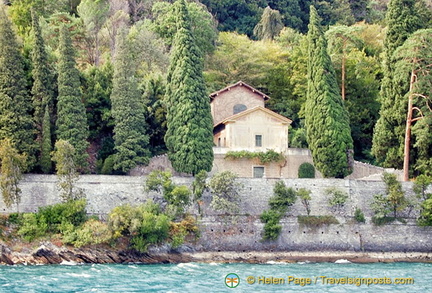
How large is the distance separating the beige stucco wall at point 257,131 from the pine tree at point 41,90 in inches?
522

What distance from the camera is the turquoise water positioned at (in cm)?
3938

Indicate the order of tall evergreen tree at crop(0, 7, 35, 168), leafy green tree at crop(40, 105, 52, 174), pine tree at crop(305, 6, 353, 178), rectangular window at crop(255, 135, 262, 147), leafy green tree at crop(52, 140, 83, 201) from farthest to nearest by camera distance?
rectangular window at crop(255, 135, 262, 147) < pine tree at crop(305, 6, 353, 178) < leafy green tree at crop(40, 105, 52, 174) < tall evergreen tree at crop(0, 7, 35, 168) < leafy green tree at crop(52, 140, 83, 201)

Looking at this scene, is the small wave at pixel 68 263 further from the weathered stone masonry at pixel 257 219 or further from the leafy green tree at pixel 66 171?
the leafy green tree at pixel 66 171

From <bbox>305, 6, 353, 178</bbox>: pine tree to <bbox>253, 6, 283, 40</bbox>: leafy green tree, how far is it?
25360mm

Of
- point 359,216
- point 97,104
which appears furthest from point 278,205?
point 97,104

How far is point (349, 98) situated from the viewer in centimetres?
6569

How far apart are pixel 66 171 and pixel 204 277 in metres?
12.1

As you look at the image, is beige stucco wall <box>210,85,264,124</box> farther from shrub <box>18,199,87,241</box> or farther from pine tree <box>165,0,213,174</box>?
shrub <box>18,199,87,241</box>

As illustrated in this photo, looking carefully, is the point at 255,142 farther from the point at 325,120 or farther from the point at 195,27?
the point at 195,27

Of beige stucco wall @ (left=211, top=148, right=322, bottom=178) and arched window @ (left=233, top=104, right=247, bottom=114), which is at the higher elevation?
arched window @ (left=233, top=104, right=247, bottom=114)

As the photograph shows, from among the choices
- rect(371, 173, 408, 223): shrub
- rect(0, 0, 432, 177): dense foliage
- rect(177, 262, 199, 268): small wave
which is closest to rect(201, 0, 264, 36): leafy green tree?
rect(0, 0, 432, 177): dense foliage

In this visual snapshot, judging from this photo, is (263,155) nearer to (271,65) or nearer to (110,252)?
(271,65)

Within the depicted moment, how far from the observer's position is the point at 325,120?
55844 millimetres

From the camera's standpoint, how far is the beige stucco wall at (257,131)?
201ft
